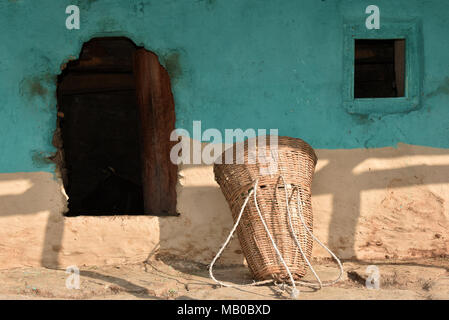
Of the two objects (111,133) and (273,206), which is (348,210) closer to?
(273,206)

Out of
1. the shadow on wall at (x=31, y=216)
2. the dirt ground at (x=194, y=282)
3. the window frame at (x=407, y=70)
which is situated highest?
the window frame at (x=407, y=70)

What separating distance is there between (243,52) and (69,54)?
1.54 m

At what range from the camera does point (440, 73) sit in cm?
496

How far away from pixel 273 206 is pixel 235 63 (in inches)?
55.8

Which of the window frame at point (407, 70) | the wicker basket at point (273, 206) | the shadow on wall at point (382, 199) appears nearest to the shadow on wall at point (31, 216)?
the wicker basket at point (273, 206)

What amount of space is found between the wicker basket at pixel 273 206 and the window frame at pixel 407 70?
0.85 m

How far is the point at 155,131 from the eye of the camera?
19.0ft

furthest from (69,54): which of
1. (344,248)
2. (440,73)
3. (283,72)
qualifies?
(440,73)

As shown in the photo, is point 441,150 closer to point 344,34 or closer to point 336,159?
point 336,159

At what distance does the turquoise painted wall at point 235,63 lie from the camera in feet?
15.6

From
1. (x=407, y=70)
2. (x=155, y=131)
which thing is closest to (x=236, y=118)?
(x=155, y=131)

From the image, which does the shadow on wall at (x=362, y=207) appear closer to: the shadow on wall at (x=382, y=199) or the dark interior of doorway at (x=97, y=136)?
the shadow on wall at (x=382, y=199)

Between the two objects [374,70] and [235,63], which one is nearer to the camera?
[235,63]

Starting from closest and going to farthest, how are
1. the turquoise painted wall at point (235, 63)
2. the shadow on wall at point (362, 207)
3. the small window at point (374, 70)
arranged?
the turquoise painted wall at point (235, 63)
the shadow on wall at point (362, 207)
the small window at point (374, 70)
